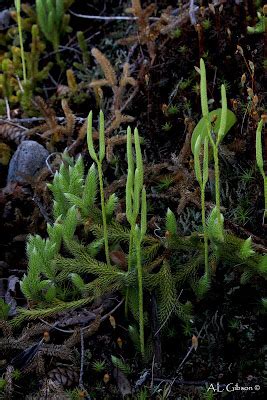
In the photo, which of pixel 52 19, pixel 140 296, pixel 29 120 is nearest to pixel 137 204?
pixel 140 296

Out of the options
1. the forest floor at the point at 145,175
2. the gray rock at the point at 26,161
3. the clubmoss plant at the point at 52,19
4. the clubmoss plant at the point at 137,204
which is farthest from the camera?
the clubmoss plant at the point at 52,19

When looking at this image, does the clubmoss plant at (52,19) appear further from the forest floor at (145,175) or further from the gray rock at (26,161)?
the gray rock at (26,161)

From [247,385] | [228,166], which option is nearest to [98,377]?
[247,385]

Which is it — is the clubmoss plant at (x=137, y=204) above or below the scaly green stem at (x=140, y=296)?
above

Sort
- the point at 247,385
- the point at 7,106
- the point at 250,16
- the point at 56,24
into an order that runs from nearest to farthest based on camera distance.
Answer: the point at 247,385 → the point at 250,16 → the point at 7,106 → the point at 56,24

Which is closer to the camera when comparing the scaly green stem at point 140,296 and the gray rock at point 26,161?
the scaly green stem at point 140,296

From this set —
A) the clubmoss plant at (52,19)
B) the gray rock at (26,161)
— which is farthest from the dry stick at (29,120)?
the clubmoss plant at (52,19)

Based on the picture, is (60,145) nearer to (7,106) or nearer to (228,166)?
(7,106)

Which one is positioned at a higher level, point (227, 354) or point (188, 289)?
point (188, 289)

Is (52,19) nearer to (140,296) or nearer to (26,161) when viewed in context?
(26,161)
